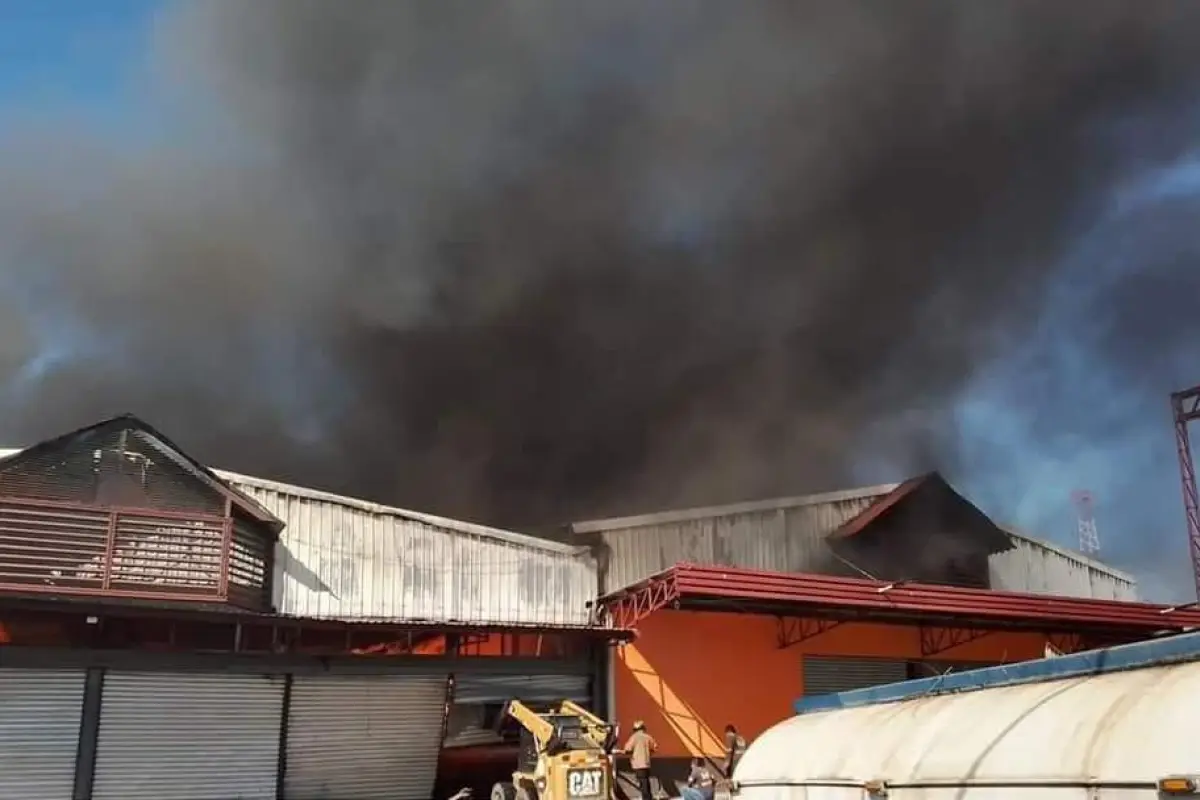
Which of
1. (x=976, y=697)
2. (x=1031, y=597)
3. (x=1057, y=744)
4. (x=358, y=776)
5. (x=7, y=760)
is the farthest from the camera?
(x=1031, y=597)

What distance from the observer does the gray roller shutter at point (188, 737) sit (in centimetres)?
1514

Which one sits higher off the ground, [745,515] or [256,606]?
[745,515]

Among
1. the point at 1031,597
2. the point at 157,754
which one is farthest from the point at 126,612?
the point at 1031,597

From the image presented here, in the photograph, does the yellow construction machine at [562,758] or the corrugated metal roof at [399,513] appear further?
the corrugated metal roof at [399,513]

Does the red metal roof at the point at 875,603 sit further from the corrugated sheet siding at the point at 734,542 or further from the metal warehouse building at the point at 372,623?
the corrugated sheet siding at the point at 734,542

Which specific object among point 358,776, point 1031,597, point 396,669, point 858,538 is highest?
point 858,538

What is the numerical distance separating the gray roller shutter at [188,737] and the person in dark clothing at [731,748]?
7.46m

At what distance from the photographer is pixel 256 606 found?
56.5ft

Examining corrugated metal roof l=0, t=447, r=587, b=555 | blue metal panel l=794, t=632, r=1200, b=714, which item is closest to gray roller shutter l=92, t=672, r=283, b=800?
corrugated metal roof l=0, t=447, r=587, b=555

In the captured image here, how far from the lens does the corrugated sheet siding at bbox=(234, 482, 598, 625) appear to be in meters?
18.0

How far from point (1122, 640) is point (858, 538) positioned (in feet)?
22.0

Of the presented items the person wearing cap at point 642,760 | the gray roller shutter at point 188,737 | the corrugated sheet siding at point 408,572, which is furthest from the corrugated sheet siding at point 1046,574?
the gray roller shutter at point 188,737

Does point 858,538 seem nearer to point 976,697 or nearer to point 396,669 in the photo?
point 396,669

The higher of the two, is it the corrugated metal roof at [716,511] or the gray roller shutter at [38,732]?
the corrugated metal roof at [716,511]
